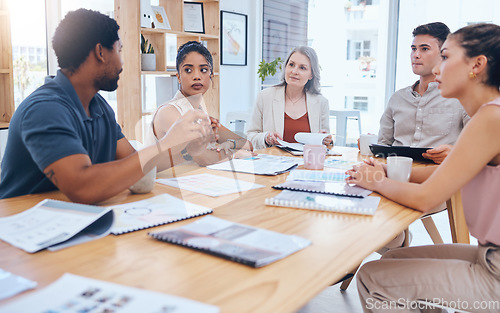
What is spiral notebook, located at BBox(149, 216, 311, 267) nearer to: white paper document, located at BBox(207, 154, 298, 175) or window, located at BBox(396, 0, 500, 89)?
white paper document, located at BBox(207, 154, 298, 175)

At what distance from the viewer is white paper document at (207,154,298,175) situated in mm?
1777

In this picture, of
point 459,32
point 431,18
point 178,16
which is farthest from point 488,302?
point 431,18

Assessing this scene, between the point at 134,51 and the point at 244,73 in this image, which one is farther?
the point at 244,73

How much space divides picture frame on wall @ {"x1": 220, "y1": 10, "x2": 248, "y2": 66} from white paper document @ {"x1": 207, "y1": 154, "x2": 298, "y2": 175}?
325cm

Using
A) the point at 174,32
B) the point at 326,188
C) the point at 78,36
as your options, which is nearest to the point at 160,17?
the point at 174,32

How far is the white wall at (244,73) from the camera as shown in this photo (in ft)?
17.0

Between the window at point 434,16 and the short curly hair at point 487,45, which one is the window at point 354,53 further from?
the short curly hair at point 487,45

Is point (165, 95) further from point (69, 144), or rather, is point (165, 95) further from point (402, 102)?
point (69, 144)

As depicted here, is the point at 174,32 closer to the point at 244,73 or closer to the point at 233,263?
the point at 244,73

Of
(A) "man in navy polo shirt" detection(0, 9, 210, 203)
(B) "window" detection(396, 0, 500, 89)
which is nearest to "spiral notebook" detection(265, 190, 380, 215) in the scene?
(A) "man in navy polo shirt" detection(0, 9, 210, 203)

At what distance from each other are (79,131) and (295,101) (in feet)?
6.23

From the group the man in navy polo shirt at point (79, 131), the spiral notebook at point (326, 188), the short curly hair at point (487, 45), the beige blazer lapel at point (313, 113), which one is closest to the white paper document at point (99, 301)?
the man in navy polo shirt at point (79, 131)

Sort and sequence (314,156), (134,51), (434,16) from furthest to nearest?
(434,16)
(134,51)
(314,156)

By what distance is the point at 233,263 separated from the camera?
862 mm
